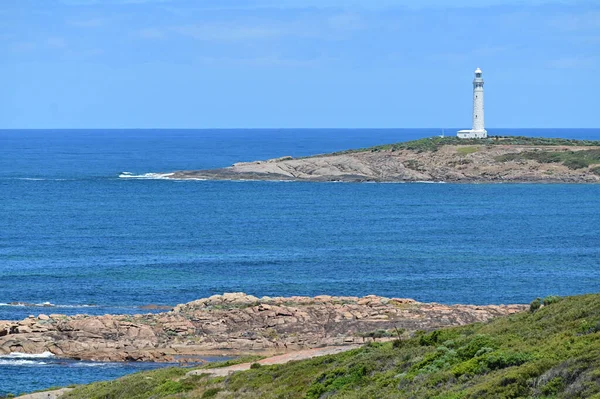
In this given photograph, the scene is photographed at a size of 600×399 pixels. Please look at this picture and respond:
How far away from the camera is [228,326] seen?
155 ft

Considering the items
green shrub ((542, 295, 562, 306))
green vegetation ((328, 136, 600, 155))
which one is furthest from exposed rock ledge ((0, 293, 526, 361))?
green vegetation ((328, 136, 600, 155))

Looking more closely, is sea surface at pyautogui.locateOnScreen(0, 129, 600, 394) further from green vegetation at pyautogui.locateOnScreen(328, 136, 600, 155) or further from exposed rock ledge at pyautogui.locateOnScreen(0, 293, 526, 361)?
green vegetation at pyautogui.locateOnScreen(328, 136, 600, 155)

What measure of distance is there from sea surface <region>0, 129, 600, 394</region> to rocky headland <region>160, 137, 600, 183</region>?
4965 mm

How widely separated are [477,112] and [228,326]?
110035mm

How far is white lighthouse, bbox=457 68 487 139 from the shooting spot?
148 m

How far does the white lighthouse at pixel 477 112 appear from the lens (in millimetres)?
148500

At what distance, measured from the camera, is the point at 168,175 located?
495ft

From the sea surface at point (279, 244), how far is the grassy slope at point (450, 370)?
10126mm

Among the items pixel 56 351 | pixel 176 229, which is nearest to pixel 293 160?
pixel 176 229

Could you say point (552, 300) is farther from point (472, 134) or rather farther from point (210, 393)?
point (472, 134)

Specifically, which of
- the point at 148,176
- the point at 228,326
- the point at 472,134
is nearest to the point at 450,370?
the point at 228,326

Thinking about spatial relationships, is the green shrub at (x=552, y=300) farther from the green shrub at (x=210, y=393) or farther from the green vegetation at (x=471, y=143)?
the green vegetation at (x=471, y=143)

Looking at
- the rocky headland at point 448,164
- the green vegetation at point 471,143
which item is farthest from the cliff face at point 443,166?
the green vegetation at point 471,143

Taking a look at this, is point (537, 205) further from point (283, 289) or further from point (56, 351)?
point (56, 351)
